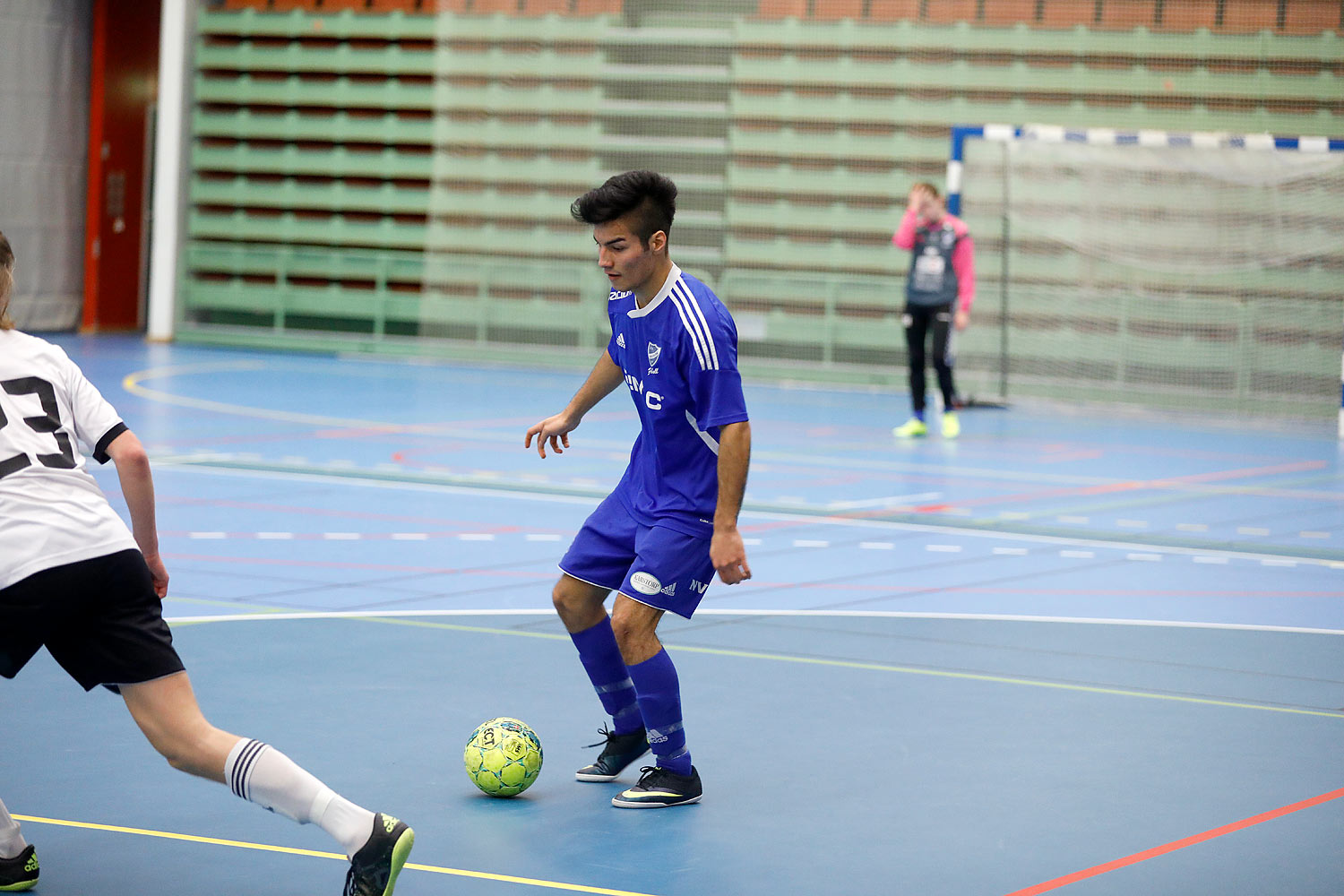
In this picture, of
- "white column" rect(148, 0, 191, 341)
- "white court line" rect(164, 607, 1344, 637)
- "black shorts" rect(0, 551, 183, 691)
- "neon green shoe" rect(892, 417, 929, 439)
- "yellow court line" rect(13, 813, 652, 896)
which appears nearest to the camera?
"black shorts" rect(0, 551, 183, 691)

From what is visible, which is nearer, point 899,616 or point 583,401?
point 583,401

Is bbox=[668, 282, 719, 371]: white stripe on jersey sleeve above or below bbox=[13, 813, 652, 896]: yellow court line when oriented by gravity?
above

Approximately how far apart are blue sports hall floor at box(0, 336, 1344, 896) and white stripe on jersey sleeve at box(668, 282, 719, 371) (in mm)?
1243

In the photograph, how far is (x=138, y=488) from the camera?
4.04 metres

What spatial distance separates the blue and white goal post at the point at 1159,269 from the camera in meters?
19.0

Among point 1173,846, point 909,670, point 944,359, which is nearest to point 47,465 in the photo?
point 1173,846

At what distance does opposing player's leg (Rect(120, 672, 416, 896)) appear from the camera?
12.9 feet

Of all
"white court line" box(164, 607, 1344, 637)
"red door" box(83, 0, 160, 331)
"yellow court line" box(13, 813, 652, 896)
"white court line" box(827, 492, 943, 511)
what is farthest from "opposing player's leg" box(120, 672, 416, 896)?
"red door" box(83, 0, 160, 331)

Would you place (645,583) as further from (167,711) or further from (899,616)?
(899,616)

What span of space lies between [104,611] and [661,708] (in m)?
1.70

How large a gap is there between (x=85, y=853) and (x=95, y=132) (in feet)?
74.1

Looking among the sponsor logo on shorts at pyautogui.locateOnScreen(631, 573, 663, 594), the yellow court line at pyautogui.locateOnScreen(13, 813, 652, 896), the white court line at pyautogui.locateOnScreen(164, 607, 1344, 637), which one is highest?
the sponsor logo on shorts at pyautogui.locateOnScreen(631, 573, 663, 594)

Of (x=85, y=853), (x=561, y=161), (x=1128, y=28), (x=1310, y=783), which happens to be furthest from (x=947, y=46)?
(x=85, y=853)

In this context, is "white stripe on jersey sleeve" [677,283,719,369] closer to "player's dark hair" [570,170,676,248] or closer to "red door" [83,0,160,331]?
"player's dark hair" [570,170,676,248]
